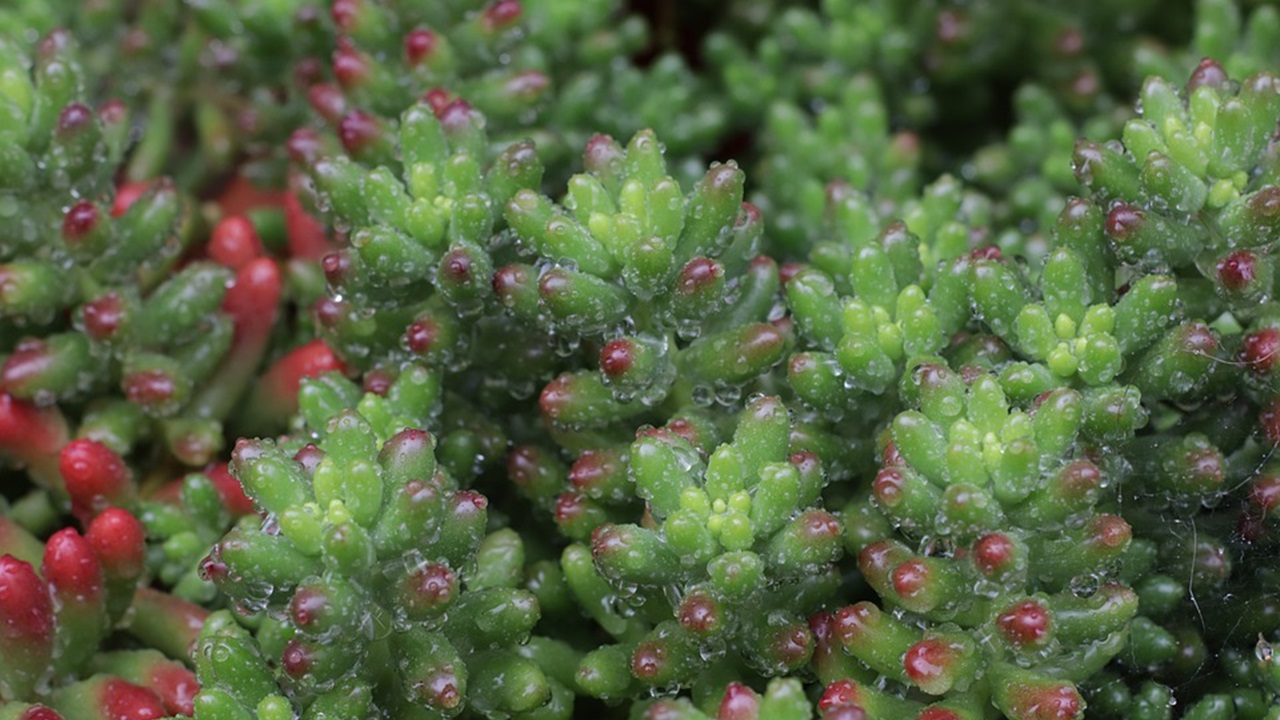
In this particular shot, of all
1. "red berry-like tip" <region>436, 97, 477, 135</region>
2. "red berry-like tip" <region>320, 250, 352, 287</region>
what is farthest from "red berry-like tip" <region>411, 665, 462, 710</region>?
"red berry-like tip" <region>436, 97, 477, 135</region>

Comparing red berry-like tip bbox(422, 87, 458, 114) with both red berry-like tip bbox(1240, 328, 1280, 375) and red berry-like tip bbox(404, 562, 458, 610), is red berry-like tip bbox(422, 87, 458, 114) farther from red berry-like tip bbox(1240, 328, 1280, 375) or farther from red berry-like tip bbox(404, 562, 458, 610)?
red berry-like tip bbox(1240, 328, 1280, 375)

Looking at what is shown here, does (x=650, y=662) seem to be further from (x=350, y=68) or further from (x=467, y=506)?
(x=350, y=68)

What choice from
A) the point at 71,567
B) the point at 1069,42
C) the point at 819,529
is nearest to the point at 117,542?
the point at 71,567

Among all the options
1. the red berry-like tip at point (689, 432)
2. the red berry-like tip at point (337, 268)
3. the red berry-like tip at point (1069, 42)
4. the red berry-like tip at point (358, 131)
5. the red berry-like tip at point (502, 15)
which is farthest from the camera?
the red berry-like tip at point (1069, 42)

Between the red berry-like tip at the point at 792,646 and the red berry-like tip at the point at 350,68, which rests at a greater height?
the red berry-like tip at the point at 350,68

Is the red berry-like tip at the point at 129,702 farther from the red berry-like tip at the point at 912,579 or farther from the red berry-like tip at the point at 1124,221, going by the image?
the red berry-like tip at the point at 1124,221

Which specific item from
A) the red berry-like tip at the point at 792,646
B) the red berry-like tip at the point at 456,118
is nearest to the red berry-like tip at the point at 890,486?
the red berry-like tip at the point at 792,646

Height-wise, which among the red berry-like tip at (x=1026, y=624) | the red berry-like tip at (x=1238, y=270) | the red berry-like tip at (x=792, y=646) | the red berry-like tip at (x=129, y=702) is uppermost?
the red berry-like tip at (x=1238, y=270)

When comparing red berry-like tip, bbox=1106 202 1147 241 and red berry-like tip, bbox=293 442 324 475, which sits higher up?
red berry-like tip, bbox=1106 202 1147 241
